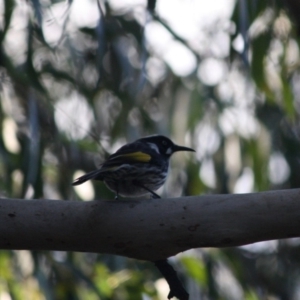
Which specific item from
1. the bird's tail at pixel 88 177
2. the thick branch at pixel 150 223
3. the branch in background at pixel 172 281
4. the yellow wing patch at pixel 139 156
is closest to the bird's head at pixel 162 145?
the yellow wing patch at pixel 139 156

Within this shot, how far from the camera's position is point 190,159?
13.1ft

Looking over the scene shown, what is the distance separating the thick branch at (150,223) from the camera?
1.74 metres

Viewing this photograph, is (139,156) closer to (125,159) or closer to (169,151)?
(125,159)

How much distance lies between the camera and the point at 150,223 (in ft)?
5.90

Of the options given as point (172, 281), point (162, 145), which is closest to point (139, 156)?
point (162, 145)

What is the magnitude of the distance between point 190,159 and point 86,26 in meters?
0.93

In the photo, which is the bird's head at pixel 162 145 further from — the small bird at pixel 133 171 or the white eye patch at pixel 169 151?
the small bird at pixel 133 171

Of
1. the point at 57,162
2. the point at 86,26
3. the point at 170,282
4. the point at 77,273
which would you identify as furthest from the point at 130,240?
the point at 86,26

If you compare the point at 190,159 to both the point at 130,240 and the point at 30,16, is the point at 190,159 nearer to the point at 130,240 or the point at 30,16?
the point at 30,16

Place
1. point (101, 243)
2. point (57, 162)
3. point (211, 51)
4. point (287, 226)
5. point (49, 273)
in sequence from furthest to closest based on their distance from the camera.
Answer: point (211, 51) < point (57, 162) < point (49, 273) < point (101, 243) < point (287, 226)

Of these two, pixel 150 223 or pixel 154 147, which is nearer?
pixel 150 223

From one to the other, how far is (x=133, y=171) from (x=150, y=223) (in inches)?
26.6

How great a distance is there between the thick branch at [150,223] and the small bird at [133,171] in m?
0.43

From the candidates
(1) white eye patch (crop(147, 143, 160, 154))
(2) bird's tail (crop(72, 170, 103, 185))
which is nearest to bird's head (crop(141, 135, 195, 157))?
(1) white eye patch (crop(147, 143, 160, 154))
